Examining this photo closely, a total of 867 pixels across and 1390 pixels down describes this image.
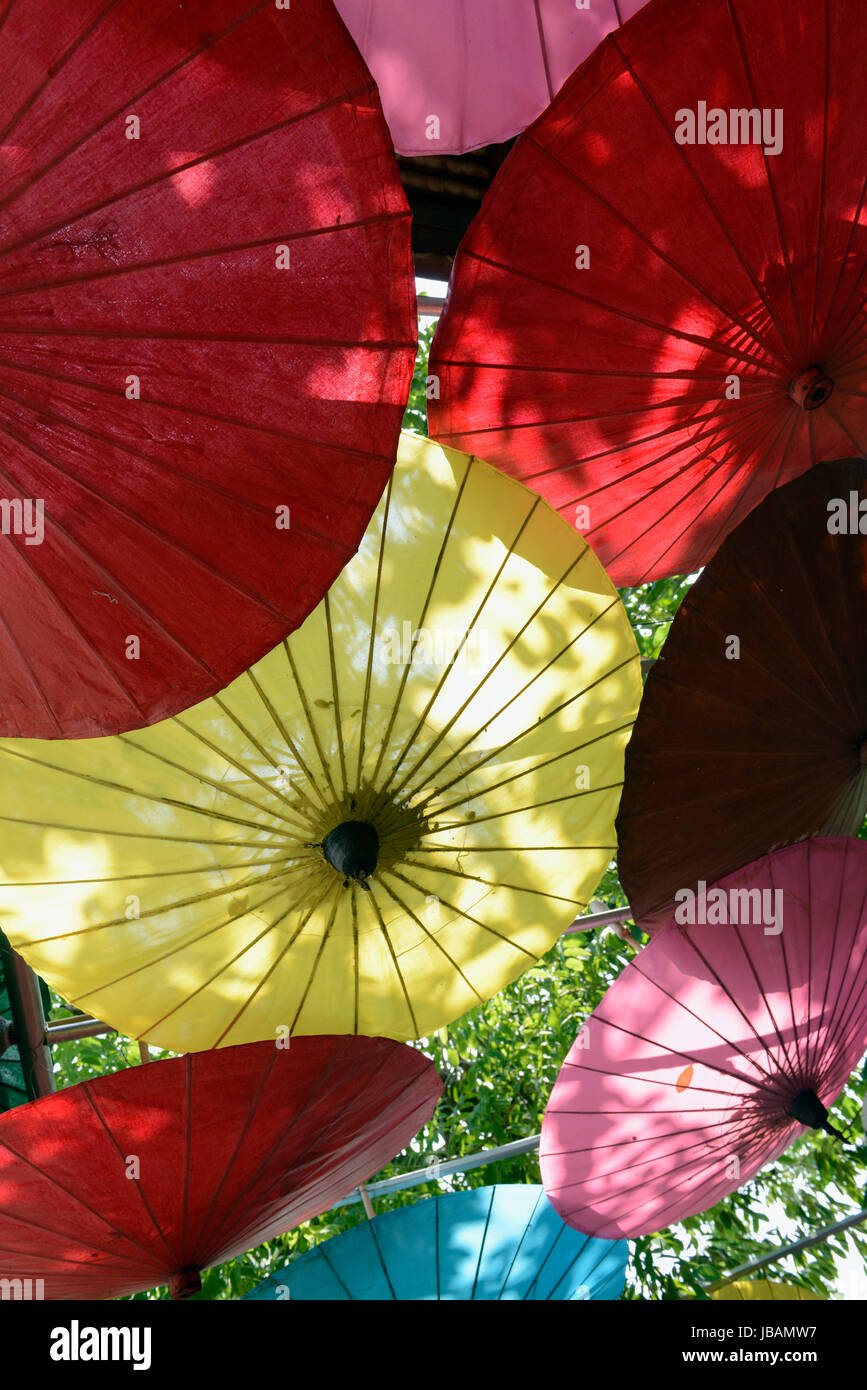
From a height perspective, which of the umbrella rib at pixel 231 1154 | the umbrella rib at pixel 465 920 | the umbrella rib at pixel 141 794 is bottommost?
the umbrella rib at pixel 231 1154

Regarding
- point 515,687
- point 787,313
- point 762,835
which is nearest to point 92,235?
point 515,687

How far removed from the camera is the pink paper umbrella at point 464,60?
2.55 meters

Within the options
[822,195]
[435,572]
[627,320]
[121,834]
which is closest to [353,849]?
[121,834]

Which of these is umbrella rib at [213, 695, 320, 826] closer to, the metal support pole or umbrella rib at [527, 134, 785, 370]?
umbrella rib at [527, 134, 785, 370]

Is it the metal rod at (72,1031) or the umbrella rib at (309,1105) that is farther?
the metal rod at (72,1031)

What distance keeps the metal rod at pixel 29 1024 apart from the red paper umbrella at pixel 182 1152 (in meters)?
0.83

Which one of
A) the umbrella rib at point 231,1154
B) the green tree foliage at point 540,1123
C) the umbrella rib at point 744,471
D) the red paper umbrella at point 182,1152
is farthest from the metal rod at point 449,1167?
the umbrella rib at point 744,471

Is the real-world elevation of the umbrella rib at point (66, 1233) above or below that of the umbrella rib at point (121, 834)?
below

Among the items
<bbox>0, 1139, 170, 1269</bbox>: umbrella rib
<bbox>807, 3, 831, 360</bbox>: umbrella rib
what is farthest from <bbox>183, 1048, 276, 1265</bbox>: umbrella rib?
<bbox>807, 3, 831, 360</bbox>: umbrella rib

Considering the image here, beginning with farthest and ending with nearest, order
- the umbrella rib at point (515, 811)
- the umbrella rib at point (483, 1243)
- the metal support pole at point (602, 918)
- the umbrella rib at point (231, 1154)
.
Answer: the metal support pole at point (602, 918)
the umbrella rib at point (483, 1243)
the umbrella rib at point (515, 811)
the umbrella rib at point (231, 1154)

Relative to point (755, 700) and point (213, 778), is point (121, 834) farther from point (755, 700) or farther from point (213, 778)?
point (755, 700)

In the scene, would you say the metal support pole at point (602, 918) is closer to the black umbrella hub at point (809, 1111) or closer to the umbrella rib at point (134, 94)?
the black umbrella hub at point (809, 1111)

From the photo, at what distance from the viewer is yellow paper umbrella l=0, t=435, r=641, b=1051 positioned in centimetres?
233

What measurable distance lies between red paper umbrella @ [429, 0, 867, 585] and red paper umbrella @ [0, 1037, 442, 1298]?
5.19ft
